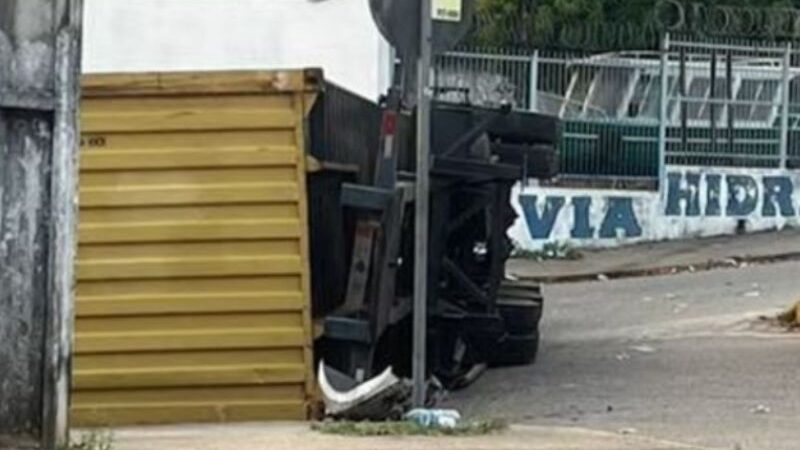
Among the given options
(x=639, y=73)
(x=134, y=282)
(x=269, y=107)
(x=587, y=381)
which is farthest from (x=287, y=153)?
(x=639, y=73)

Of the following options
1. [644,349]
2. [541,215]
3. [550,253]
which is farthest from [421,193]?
[541,215]

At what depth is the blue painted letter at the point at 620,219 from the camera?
26734 mm

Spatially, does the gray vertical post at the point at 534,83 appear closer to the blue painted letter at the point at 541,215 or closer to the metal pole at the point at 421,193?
the blue painted letter at the point at 541,215

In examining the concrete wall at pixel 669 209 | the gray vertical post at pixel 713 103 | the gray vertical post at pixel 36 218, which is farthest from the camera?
the gray vertical post at pixel 713 103

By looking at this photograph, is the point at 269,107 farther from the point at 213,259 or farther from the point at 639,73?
the point at 639,73

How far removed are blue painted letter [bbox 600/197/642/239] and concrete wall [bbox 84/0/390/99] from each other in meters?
4.80

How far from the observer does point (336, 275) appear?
1123 cm

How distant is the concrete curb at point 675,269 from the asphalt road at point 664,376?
332 centimetres

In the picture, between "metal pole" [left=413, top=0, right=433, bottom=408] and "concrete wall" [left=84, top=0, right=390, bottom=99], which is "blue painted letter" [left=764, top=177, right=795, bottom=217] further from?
"metal pole" [left=413, top=0, right=433, bottom=408]

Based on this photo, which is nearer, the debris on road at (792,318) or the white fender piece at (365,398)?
the white fender piece at (365,398)

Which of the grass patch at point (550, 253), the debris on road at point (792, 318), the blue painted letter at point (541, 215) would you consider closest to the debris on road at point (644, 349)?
the debris on road at point (792, 318)

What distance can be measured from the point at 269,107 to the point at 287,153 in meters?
0.30

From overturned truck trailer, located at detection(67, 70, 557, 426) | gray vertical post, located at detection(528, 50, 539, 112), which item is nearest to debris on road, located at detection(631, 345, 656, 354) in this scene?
overturned truck trailer, located at detection(67, 70, 557, 426)

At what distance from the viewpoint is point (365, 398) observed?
10.2m
